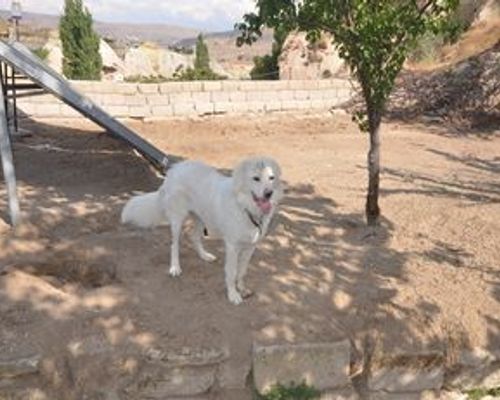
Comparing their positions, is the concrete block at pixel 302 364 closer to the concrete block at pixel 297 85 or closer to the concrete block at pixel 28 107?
the concrete block at pixel 28 107

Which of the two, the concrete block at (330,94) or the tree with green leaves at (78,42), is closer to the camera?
the concrete block at (330,94)

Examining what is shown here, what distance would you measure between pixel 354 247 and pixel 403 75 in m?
11.5

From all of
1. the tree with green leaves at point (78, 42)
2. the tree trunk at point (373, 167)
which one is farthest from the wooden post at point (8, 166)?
the tree with green leaves at point (78, 42)

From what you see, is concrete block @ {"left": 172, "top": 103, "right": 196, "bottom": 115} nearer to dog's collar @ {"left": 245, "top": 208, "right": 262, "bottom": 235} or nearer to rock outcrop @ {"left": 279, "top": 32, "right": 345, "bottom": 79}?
rock outcrop @ {"left": 279, "top": 32, "right": 345, "bottom": 79}

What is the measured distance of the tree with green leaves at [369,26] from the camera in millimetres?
5301

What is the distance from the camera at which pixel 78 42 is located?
2091 centimetres

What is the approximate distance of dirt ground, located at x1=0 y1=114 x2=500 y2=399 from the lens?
14.3 feet

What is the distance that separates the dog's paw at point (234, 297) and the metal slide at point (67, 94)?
3059mm

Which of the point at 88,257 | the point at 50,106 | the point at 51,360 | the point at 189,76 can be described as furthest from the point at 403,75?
the point at 51,360

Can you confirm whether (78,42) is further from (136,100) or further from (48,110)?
(48,110)

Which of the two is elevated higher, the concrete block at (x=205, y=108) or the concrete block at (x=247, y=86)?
the concrete block at (x=247, y=86)

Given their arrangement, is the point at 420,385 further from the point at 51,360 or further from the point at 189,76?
the point at 189,76

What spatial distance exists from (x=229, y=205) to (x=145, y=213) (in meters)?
1.56

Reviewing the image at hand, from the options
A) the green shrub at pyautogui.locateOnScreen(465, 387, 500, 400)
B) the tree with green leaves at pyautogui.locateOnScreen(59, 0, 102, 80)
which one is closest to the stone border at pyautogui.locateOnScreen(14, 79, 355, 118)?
the tree with green leaves at pyautogui.locateOnScreen(59, 0, 102, 80)
